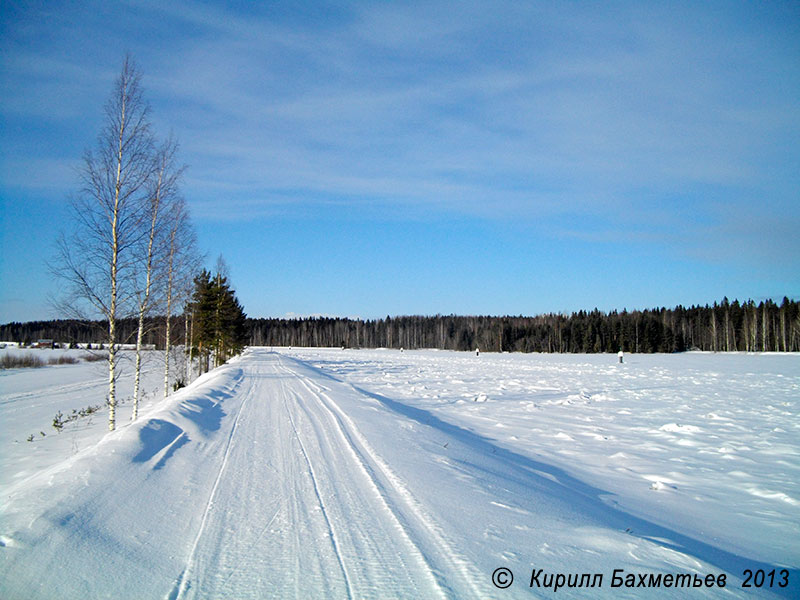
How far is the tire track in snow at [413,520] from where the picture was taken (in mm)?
3576

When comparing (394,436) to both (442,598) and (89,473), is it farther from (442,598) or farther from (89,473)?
(442,598)

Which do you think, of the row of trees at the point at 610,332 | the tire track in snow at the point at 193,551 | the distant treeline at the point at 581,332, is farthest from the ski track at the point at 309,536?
the row of trees at the point at 610,332

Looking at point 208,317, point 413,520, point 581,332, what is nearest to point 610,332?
point 581,332

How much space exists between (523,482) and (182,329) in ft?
95.8

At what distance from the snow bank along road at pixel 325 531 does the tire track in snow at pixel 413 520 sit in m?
0.02

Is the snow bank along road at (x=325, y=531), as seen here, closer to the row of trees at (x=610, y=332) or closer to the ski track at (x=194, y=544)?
the ski track at (x=194, y=544)

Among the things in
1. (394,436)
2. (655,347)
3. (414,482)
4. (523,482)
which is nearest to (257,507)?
(414,482)

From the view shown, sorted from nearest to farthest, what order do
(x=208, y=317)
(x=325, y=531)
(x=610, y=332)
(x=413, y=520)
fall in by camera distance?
(x=325, y=531) < (x=413, y=520) < (x=208, y=317) < (x=610, y=332)

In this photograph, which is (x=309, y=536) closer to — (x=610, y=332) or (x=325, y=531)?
(x=325, y=531)

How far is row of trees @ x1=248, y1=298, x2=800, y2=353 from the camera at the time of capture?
82562 millimetres

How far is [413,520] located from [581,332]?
10115 cm

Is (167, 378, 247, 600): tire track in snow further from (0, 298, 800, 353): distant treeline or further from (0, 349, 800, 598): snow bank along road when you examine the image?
(0, 298, 800, 353): distant treeline

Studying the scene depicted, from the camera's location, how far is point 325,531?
455cm

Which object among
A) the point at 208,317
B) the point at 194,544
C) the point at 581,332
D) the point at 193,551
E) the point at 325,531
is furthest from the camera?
the point at 581,332
